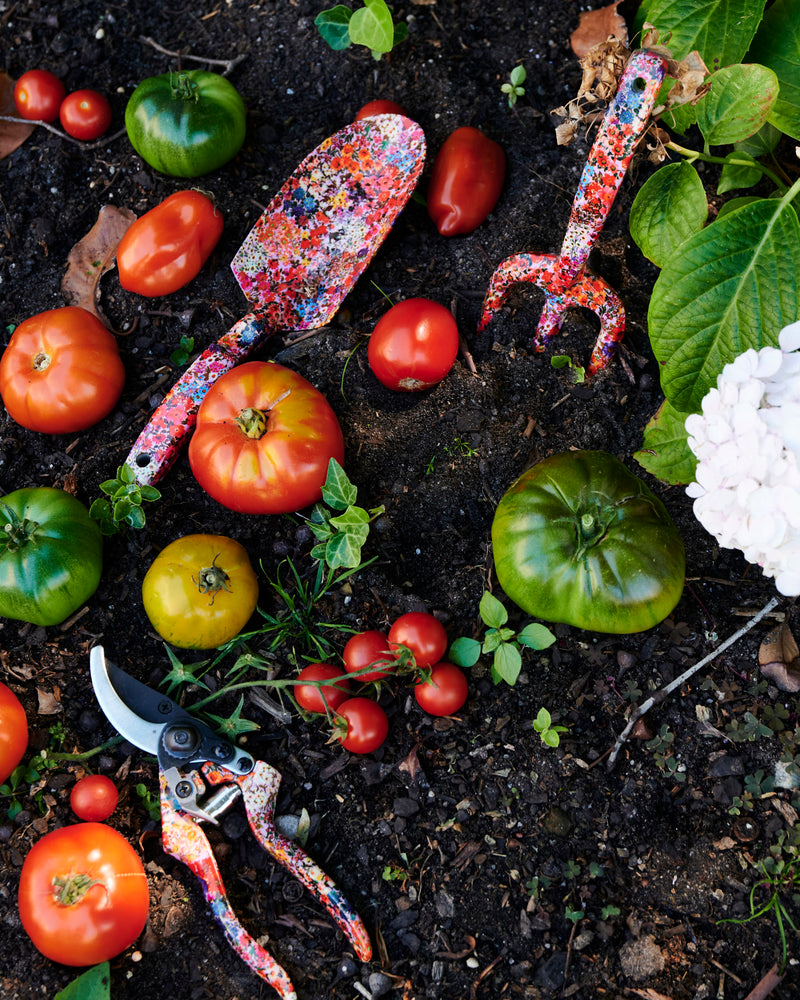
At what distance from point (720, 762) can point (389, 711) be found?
730 millimetres

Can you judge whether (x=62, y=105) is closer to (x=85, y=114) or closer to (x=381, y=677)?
(x=85, y=114)

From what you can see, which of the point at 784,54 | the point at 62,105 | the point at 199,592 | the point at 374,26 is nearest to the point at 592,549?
the point at 199,592

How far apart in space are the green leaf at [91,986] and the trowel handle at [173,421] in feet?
3.47

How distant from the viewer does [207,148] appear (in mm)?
2164

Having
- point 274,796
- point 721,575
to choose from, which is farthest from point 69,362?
point 721,575

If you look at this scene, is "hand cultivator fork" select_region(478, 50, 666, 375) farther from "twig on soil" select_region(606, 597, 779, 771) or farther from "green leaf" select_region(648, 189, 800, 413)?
"twig on soil" select_region(606, 597, 779, 771)

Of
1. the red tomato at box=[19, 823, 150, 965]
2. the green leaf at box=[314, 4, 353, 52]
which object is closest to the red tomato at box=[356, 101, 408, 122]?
the green leaf at box=[314, 4, 353, 52]

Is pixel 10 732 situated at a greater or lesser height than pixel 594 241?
lesser

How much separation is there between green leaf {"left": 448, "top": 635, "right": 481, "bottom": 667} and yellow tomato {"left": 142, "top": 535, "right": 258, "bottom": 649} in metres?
0.49

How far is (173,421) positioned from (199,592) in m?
0.46

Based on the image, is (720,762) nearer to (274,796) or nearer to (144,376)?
(274,796)

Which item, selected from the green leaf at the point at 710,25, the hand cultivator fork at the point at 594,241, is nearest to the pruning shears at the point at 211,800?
the hand cultivator fork at the point at 594,241

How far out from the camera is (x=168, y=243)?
2.09m

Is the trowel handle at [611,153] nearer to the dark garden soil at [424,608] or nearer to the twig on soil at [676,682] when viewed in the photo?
the dark garden soil at [424,608]
